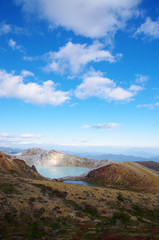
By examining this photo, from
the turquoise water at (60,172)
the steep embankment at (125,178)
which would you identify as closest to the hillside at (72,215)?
the steep embankment at (125,178)

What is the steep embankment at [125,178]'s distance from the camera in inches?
3780

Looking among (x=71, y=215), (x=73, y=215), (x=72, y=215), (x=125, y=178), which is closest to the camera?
(x=71, y=215)

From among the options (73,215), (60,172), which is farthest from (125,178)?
(60,172)

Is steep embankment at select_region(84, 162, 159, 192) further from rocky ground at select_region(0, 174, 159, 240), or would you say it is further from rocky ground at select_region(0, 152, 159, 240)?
rocky ground at select_region(0, 174, 159, 240)

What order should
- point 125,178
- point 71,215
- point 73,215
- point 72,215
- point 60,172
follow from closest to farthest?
1. point 71,215
2. point 72,215
3. point 73,215
4. point 125,178
5. point 60,172

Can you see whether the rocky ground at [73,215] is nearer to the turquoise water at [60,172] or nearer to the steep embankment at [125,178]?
the steep embankment at [125,178]

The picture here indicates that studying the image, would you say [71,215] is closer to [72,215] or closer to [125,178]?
[72,215]

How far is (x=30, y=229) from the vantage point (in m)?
22.0

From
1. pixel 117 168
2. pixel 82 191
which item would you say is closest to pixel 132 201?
pixel 82 191

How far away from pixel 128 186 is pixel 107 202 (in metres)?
69.8

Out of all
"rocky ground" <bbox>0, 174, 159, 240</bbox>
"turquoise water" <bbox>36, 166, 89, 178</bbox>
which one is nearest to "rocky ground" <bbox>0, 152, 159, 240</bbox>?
"rocky ground" <bbox>0, 174, 159, 240</bbox>

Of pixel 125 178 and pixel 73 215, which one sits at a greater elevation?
pixel 73 215

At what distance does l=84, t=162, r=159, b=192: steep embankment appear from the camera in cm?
9600

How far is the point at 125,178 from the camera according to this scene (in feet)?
360
